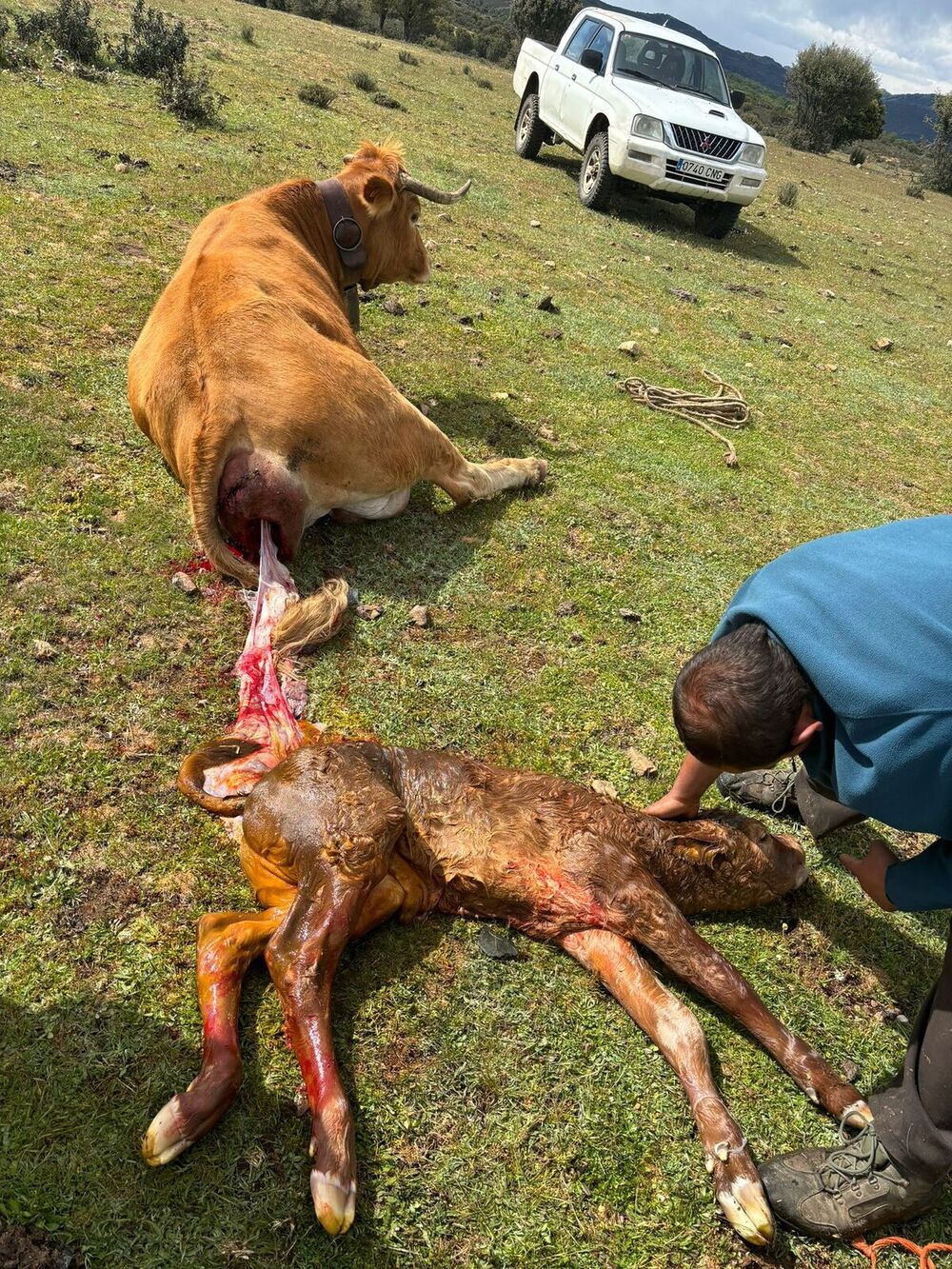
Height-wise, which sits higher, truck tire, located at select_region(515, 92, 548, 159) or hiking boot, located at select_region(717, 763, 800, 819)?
truck tire, located at select_region(515, 92, 548, 159)

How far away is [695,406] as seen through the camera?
7.07 metres

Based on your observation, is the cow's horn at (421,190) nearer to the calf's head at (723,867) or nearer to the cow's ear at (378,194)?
the cow's ear at (378,194)

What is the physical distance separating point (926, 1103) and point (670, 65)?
553 inches

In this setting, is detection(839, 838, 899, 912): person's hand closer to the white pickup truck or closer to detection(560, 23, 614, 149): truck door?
the white pickup truck

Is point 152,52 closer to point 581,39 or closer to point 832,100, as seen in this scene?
point 581,39

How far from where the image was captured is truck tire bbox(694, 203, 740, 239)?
1191 centimetres

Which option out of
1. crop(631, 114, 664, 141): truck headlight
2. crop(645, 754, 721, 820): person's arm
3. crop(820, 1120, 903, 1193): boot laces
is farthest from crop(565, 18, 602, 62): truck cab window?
crop(820, 1120, 903, 1193): boot laces

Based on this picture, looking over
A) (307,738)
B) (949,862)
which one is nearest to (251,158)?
(307,738)

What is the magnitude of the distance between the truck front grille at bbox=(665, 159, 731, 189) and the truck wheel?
84 cm

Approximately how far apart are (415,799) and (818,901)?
177 centimetres

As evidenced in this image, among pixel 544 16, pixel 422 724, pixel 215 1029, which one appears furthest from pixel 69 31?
pixel 544 16

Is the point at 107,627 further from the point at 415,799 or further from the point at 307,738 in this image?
the point at 415,799

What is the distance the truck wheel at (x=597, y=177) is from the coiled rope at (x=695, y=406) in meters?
6.00

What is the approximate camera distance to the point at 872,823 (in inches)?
154
